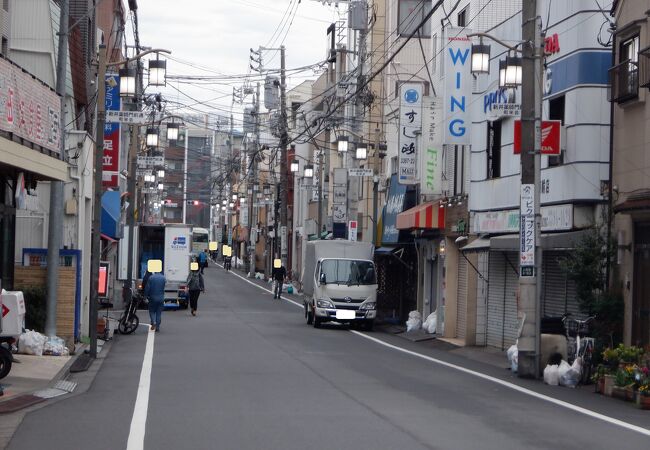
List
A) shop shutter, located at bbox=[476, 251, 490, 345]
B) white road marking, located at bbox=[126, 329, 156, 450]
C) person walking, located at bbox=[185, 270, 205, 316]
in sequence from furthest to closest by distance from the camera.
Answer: person walking, located at bbox=[185, 270, 205, 316], shop shutter, located at bbox=[476, 251, 490, 345], white road marking, located at bbox=[126, 329, 156, 450]

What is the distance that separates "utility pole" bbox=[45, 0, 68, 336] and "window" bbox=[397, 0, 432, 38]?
26865 millimetres

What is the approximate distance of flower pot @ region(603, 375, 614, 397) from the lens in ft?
59.8

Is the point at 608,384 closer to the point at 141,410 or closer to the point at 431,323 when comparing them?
the point at 141,410

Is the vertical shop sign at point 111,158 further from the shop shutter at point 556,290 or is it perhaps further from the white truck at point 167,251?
the shop shutter at point 556,290

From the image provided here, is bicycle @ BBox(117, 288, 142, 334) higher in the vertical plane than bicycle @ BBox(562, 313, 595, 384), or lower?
lower

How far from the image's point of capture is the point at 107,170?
→ 114ft

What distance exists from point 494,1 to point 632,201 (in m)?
12.4

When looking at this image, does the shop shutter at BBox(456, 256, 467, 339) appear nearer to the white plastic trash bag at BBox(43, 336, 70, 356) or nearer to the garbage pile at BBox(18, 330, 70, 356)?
the white plastic trash bag at BBox(43, 336, 70, 356)

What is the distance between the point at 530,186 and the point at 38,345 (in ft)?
35.3

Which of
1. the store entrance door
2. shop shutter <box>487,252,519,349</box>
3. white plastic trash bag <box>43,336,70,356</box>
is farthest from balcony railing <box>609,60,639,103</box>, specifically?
white plastic trash bag <box>43,336,70,356</box>

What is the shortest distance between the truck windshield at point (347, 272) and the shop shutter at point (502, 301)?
279 inches

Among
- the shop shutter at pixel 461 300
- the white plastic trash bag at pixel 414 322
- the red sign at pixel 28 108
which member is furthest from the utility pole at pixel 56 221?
the white plastic trash bag at pixel 414 322

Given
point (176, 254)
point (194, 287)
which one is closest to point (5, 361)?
point (194, 287)

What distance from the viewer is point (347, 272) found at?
36781mm
